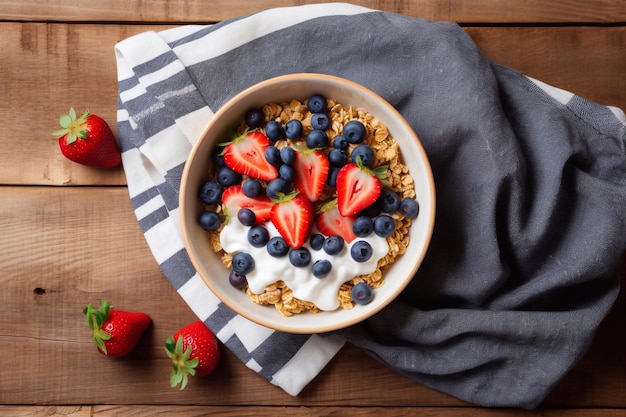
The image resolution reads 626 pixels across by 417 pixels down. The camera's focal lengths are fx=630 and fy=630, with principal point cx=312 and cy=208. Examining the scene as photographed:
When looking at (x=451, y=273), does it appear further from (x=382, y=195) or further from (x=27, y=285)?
(x=27, y=285)

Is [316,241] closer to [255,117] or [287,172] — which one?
[287,172]

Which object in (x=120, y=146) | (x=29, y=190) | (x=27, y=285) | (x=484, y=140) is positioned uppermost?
(x=484, y=140)

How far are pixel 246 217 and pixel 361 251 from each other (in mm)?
190

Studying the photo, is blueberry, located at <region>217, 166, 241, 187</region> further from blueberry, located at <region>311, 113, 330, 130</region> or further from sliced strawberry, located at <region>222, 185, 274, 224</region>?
blueberry, located at <region>311, 113, 330, 130</region>

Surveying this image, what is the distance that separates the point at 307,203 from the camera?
1.00 meters

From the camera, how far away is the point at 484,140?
1.09m

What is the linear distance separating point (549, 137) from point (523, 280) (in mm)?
268

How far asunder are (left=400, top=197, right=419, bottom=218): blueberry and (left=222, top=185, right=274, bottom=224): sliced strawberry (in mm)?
218

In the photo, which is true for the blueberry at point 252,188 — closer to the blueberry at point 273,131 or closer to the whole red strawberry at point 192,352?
the blueberry at point 273,131

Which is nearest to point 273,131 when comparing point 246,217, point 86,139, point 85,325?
point 246,217

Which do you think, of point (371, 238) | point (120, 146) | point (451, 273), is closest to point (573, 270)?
point (451, 273)

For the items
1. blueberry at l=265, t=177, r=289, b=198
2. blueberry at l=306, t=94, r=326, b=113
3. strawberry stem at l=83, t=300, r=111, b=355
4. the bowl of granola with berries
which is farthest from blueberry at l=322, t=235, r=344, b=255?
strawberry stem at l=83, t=300, r=111, b=355

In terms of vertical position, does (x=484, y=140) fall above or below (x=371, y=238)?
above

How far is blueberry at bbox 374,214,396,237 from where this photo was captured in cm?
100
